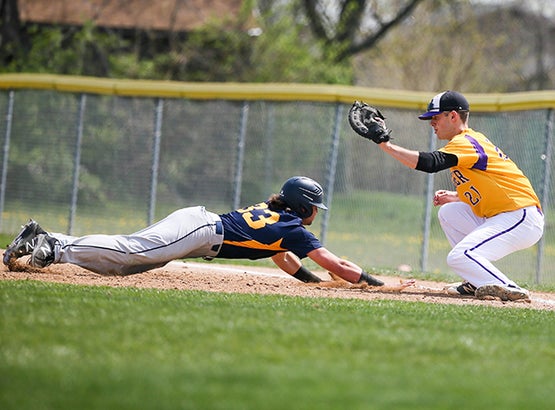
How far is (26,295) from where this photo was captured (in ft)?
20.3

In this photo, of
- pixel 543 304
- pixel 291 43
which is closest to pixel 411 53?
pixel 291 43

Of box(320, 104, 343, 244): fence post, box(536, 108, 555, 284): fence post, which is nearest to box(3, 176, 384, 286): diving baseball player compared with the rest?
box(536, 108, 555, 284): fence post

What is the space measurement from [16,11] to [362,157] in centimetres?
1157

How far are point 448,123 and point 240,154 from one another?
5235mm

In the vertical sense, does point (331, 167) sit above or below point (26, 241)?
above

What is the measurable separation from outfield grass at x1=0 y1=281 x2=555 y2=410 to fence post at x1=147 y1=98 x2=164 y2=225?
670cm

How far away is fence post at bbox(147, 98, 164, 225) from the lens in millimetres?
13195

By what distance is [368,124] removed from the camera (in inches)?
297

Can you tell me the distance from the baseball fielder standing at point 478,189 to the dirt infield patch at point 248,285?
0.75 ft

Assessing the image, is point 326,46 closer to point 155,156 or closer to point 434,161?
point 155,156

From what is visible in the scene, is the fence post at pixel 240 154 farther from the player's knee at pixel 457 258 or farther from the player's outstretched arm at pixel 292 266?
the player's knee at pixel 457 258

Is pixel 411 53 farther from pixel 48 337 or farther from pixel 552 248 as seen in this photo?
pixel 48 337

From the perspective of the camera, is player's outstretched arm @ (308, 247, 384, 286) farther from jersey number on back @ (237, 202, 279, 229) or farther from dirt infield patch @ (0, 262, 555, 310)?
jersey number on back @ (237, 202, 279, 229)

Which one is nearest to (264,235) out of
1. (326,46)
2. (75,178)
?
(75,178)
